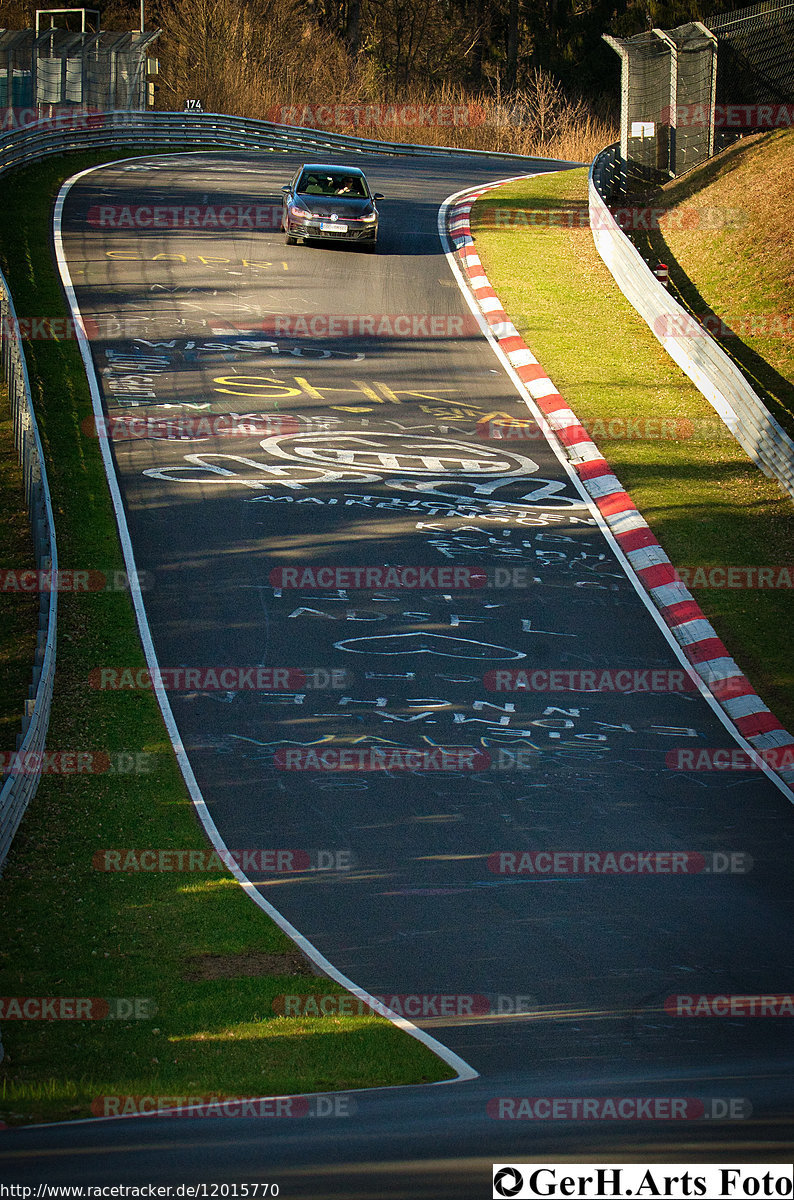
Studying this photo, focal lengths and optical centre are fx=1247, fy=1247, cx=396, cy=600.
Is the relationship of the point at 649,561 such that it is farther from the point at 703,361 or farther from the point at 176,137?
the point at 176,137

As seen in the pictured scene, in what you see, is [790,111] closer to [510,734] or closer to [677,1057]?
[510,734]

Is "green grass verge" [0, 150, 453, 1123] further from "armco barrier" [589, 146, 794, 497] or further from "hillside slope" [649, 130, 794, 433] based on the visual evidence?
"hillside slope" [649, 130, 794, 433]

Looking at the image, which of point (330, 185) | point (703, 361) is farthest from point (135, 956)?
point (330, 185)

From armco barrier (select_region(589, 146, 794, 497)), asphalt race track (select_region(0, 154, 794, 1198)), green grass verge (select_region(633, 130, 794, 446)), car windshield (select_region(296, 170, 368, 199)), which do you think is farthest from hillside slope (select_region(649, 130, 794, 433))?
car windshield (select_region(296, 170, 368, 199))

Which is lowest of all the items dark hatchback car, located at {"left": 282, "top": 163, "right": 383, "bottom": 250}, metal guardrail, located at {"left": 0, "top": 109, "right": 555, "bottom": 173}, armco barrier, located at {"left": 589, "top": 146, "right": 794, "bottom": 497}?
armco barrier, located at {"left": 589, "top": 146, "right": 794, "bottom": 497}

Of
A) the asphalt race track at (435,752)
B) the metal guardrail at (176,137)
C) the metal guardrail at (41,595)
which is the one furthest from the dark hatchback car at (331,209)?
the metal guardrail at (41,595)

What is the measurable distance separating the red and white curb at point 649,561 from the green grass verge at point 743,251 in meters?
3.22

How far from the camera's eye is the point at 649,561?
13.9 m

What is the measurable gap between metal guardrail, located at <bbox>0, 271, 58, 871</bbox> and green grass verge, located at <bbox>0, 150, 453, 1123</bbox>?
8.5 inches

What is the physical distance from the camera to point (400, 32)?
66.1m

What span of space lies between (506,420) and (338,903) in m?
10.4

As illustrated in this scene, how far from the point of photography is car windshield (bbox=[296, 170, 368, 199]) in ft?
79.8

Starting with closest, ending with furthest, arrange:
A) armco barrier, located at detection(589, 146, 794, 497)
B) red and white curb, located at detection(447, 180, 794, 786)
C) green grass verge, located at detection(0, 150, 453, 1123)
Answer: green grass verge, located at detection(0, 150, 453, 1123), red and white curb, located at detection(447, 180, 794, 786), armco barrier, located at detection(589, 146, 794, 497)

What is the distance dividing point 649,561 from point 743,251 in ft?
39.2
